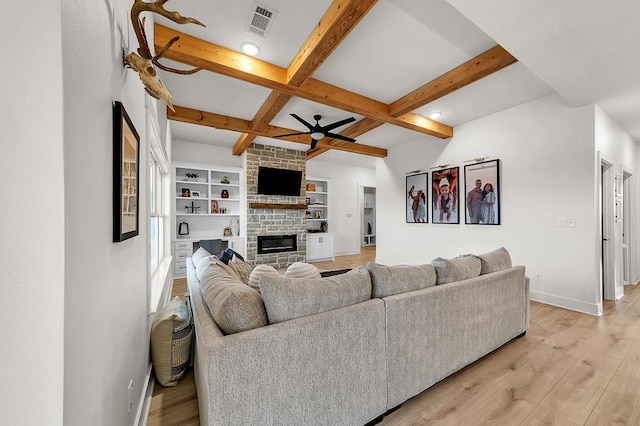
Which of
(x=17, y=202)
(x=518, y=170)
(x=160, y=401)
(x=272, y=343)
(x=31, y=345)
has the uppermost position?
(x=518, y=170)

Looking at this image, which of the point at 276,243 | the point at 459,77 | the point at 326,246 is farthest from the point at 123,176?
the point at 326,246

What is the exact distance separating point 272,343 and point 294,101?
327 cm

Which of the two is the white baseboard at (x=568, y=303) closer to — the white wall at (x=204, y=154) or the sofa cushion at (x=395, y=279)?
the sofa cushion at (x=395, y=279)

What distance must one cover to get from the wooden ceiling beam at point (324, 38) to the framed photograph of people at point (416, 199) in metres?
3.16

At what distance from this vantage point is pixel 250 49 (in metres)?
2.55

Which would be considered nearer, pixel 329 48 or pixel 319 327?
pixel 319 327

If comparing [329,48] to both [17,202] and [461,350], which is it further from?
[461,350]

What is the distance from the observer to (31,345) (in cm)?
51

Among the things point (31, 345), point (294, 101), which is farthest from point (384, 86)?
point (31, 345)

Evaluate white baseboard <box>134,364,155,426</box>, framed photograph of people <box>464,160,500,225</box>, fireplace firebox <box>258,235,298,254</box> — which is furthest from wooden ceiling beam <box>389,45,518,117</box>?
white baseboard <box>134,364,155,426</box>

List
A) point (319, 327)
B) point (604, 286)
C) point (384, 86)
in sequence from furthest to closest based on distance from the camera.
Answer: point (604, 286) → point (384, 86) → point (319, 327)

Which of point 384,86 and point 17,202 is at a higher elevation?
point 384,86

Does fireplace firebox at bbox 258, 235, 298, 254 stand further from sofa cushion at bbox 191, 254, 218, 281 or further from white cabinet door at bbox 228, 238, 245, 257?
sofa cushion at bbox 191, 254, 218, 281

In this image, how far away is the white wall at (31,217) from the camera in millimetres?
460
